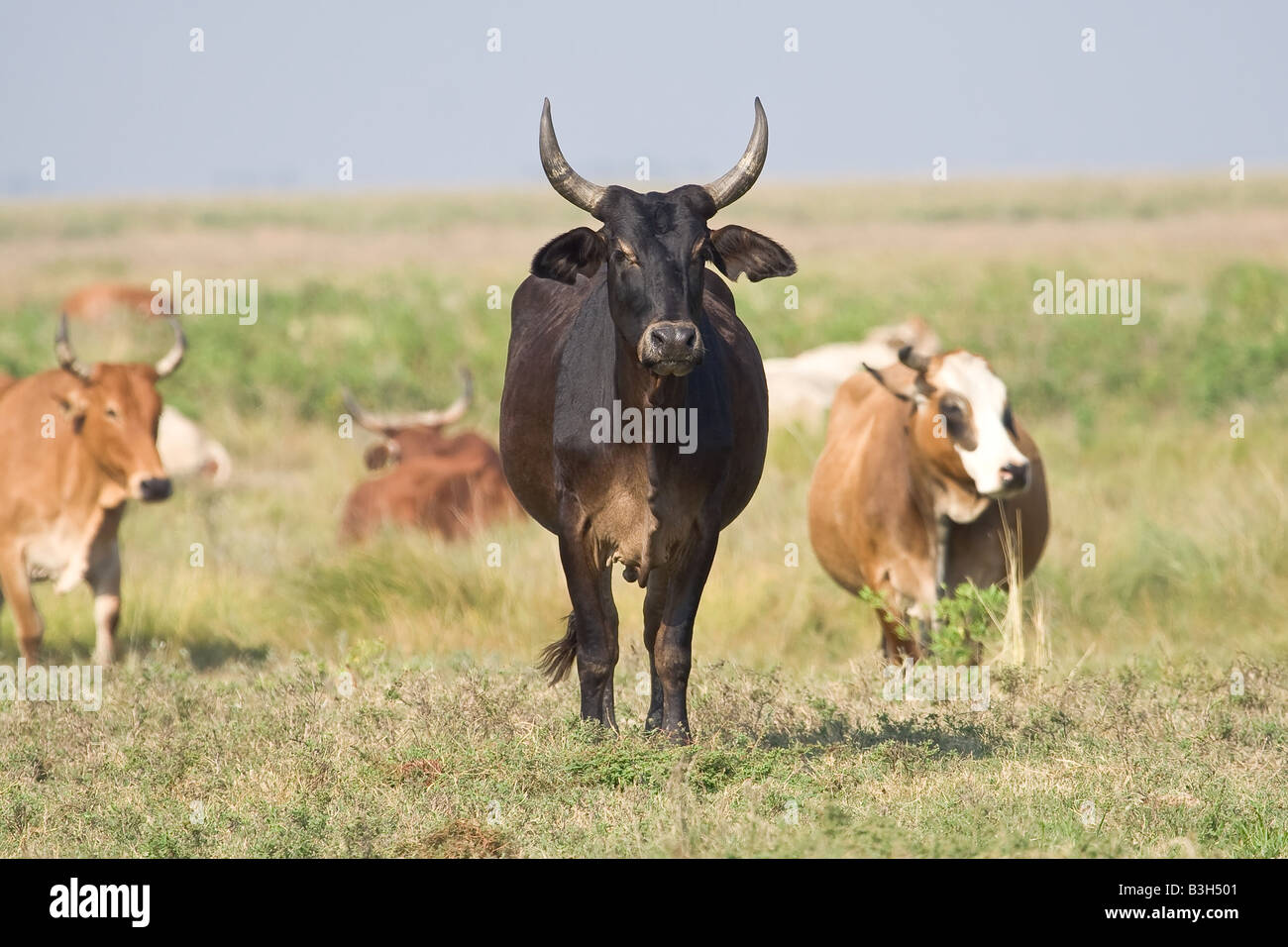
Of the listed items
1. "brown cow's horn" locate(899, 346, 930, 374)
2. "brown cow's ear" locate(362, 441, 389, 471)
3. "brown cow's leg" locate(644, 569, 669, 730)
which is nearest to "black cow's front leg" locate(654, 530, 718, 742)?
"brown cow's leg" locate(644, 569, 669, 730)

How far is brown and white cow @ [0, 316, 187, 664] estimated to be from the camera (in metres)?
10.2

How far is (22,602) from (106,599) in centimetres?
46

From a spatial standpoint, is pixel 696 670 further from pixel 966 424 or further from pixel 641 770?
pixel 641 770

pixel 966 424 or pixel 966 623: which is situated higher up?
pixel 966 424

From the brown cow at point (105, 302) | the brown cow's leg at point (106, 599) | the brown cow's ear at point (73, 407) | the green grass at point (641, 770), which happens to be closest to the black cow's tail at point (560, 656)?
the green grass at point (641, 770)

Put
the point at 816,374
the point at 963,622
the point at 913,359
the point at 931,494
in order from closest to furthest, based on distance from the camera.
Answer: the point at 963,622
the point at 913,359
the point at 931,494
the point at 816,374

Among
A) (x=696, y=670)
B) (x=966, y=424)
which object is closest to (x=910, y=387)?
(x=966, y=424)

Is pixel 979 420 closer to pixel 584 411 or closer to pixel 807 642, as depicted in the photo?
pixel 807 642

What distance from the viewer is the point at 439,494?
A: 1353cm

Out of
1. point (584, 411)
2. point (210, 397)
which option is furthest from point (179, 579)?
point (210, 397)

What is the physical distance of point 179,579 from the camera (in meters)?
11.8

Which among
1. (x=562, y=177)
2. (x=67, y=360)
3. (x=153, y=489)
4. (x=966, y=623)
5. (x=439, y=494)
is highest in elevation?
(x=562, y=177)

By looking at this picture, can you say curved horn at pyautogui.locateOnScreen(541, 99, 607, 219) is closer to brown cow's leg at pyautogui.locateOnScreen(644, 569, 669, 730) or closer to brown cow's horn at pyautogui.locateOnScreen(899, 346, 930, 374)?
brown cow's leg at pyautogui.locateOnScreen(644, 569, 669, 730)

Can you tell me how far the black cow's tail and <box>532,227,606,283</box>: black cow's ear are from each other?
1.62 m
